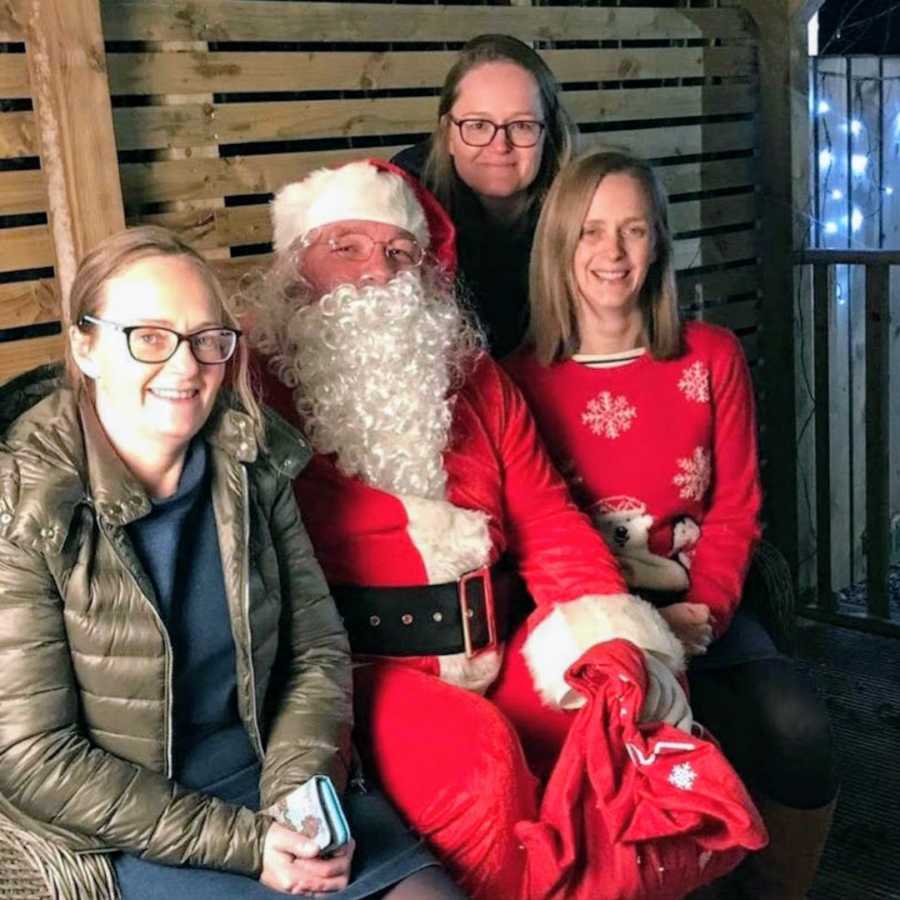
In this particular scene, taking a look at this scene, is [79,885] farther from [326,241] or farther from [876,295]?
[876,295]

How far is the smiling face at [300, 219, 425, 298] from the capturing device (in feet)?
6.31

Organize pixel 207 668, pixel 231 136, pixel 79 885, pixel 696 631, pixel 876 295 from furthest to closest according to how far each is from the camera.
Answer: pixel 876 295
pixel 231 136
pixel 696 631
pixel 207 668
pixel 79 885

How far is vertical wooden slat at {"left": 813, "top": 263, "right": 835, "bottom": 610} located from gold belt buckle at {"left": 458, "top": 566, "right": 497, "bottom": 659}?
6.96ft

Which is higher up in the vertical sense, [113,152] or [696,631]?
[113,152]

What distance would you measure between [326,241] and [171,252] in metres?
0.42

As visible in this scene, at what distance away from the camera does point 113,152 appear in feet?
7.21

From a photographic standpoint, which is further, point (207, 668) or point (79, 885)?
point (207, 668)

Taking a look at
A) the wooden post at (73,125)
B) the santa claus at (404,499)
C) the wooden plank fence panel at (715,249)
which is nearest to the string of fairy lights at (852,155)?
the wooden plank fence panel at (715,249)

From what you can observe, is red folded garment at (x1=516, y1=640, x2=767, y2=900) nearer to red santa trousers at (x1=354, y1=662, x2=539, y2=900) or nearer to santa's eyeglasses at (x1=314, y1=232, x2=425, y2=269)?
red santa trousers at (x1=354, y1=662, x2=539, y2=900)

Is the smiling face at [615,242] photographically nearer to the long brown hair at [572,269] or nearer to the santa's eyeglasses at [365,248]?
the long brown hair at [572,269]

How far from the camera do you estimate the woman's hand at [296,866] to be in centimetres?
148

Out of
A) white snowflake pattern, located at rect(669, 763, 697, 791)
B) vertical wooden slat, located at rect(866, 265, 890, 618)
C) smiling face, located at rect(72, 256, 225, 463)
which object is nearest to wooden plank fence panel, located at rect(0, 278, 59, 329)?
smiling face, located at rect(72, 256, 225, 463)

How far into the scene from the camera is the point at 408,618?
189 centimetres

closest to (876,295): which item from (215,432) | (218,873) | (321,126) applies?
(321,126)
